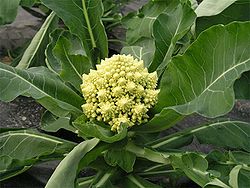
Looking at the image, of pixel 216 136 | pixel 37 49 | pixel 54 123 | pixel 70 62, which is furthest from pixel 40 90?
pixel 37 49

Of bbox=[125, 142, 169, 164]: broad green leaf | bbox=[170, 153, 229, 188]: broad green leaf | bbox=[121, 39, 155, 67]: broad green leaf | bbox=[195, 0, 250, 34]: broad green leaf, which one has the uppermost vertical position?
bbox=[195, 0, 250, 34]: broad green leaf

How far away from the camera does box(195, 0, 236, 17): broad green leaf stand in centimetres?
139

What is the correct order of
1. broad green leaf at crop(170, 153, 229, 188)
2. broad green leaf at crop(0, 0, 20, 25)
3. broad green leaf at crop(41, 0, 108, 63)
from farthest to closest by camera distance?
broad green leaf at crop(0, 0, 20, 25) < broad green leaf at crop(41, 0, 108, 63) < broad green leaf at crop(170, 153, 229, 188)

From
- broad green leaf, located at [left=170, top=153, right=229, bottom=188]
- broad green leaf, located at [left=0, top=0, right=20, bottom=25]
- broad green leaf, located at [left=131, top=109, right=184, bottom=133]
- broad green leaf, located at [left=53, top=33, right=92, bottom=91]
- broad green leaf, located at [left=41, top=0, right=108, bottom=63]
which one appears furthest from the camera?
broad green leaf, located at [left=0, top=0, right=20, bottom=25]

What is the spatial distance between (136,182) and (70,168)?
0.63 ft

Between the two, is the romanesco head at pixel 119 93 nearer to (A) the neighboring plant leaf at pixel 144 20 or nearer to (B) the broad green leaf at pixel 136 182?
(B) the broad green leaf at pixel 136 182

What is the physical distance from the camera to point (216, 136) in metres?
1.40

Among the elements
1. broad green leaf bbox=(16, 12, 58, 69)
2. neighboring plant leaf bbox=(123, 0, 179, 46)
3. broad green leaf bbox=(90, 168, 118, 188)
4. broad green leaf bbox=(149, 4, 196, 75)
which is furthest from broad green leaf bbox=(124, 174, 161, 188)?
broad green leaf bbox=(16, 12, 58, 69)

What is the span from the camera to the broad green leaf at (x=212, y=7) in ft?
4.55

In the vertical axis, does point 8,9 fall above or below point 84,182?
above

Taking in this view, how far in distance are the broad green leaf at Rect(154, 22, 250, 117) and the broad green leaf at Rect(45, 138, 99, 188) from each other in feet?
0.69

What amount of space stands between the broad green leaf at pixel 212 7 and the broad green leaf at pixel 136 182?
1.43ft

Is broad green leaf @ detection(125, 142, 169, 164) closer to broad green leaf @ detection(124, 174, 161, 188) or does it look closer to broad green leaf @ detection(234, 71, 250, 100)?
broad green leaf @ detection(124, 174, 161, 188)

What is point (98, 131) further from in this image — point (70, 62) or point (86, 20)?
point (86, 20)
